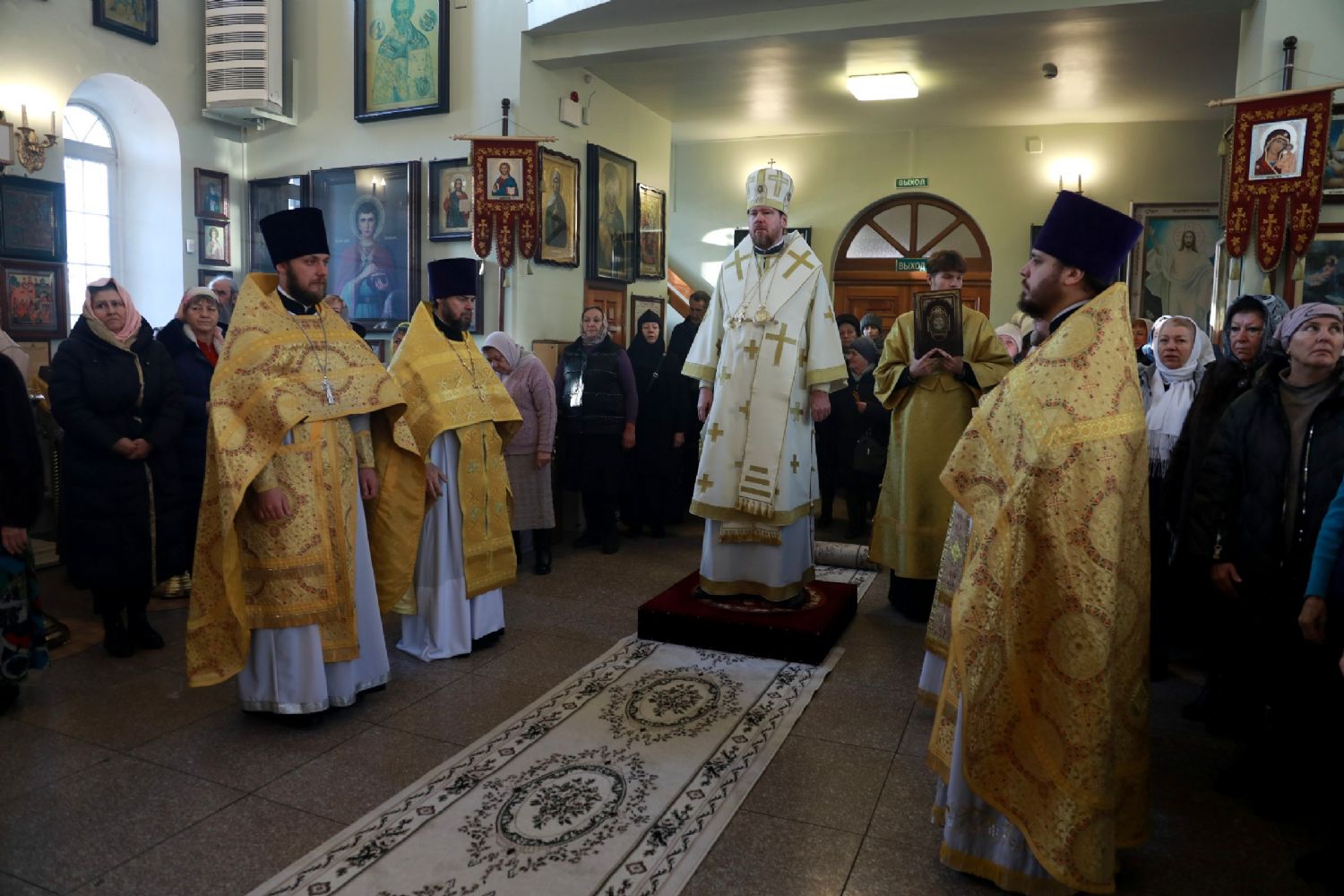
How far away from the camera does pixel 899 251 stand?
11766mm

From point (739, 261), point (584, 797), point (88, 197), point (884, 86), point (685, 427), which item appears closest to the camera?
point (584, 797)

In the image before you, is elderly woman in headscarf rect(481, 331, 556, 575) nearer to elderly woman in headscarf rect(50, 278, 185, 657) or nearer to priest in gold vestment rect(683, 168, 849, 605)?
priest in gold vestment rect(683, 168, 849, 605)

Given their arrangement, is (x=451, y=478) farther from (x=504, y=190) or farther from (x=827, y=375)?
(x=504, y=190)

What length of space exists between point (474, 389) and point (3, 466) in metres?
2.01

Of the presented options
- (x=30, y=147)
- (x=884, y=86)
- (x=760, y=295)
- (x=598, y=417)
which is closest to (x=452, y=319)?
(x=760, y=295)

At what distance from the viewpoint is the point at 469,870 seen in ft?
9.01

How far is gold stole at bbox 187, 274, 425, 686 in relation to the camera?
361 centimetres

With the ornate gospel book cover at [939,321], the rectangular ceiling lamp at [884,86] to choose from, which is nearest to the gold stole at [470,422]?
the ornate gospel book cover at [939,321]

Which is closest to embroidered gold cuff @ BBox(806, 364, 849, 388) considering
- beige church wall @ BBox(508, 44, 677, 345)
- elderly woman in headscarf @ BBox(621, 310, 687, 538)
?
elderly woman in headscarf @ BBox(621, 310, 687, 538)

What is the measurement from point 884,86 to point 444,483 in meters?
6.71

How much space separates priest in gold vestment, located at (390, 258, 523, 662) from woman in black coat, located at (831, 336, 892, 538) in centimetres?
350

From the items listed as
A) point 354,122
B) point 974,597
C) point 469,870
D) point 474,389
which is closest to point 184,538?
point 474,389

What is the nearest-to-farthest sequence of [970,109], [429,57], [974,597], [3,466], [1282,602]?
[974,597], [1282,602], [3,466], [429,57], [970,109]

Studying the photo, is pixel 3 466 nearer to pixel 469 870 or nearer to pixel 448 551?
pixel 448 551
